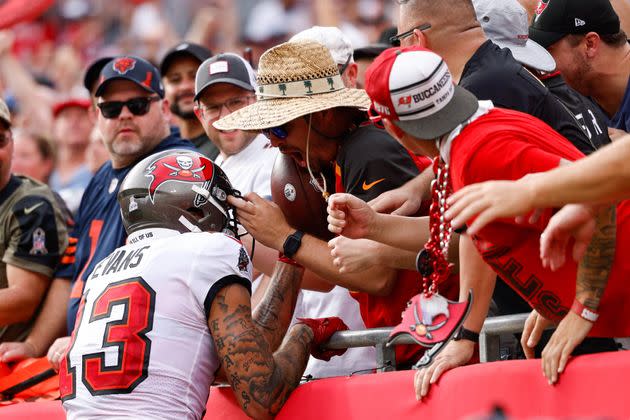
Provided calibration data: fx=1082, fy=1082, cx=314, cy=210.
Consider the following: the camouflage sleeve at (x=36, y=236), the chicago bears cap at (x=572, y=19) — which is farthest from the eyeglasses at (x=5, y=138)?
the chicago bears cap at (x=572, y=19)

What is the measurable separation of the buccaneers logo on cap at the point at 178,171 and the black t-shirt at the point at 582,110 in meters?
1.63

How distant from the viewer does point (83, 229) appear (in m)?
7.02

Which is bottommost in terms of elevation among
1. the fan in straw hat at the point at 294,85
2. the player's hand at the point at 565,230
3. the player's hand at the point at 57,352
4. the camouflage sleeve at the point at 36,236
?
the player's hand at the point at 57,352

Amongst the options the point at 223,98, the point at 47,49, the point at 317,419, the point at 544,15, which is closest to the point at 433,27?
the point at 544,15

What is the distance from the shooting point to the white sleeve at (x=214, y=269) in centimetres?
445

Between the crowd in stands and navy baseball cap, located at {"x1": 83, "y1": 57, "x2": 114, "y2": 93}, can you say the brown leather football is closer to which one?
the crowd in stands

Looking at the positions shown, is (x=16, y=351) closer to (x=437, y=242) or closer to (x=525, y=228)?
(x=437, y=242)

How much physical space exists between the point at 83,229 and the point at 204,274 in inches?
109

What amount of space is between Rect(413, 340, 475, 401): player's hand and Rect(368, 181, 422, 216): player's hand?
0.69 metres

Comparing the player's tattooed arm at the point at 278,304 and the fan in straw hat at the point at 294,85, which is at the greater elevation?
the fan in straw hat at the point at 294,85

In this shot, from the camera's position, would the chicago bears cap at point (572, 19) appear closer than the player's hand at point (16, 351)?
Yes

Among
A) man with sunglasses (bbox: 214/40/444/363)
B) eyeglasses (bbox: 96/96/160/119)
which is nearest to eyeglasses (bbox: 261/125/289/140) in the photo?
man with sunglasses (bbox: 214/40/444/363)

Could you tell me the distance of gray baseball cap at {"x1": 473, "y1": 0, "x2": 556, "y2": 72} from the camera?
5051 millimetres

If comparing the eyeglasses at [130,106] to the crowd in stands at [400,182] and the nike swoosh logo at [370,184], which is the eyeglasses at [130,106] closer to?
the crowd in stands at [400,182]
